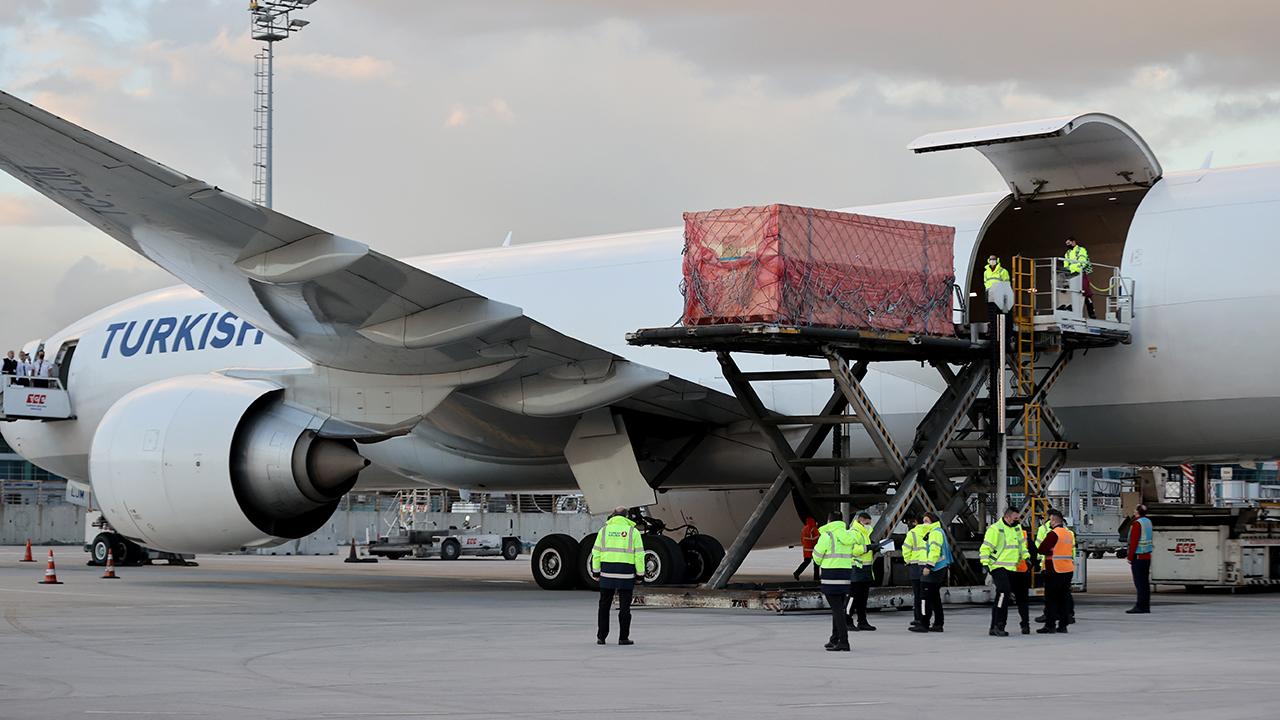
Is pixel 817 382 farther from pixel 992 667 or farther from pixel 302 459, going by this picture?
pixel 992 667

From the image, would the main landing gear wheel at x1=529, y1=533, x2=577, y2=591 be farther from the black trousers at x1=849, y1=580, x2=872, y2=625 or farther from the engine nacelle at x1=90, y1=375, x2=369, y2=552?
the black trousers at x1=849, y1=580, x2=872, y2=625

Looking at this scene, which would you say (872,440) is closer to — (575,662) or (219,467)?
(575,662)

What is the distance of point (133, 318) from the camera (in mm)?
24375

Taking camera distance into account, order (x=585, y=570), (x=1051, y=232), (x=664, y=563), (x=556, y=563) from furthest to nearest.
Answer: (x=556, y=563) → (x=585, y=570) → (x=1051, y=232) → (x=664, y=563)

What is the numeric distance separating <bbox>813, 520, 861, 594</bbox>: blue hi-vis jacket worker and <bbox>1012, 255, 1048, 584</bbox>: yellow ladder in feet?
16.1

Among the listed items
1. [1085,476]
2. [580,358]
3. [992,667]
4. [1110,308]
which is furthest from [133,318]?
[1085,476]

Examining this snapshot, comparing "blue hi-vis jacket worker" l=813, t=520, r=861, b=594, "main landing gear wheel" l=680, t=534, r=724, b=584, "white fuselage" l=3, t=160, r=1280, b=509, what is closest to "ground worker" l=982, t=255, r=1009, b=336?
"white fuselage" l=3, t=160, r=1280, b=509

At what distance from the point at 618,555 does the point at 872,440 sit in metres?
5.50

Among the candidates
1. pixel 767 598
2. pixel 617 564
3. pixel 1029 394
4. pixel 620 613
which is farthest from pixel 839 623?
pixel 1029 394

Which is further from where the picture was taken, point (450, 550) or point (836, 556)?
point (450, 550)

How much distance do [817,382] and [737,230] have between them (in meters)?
3.82

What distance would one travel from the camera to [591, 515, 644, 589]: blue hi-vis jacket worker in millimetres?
13016

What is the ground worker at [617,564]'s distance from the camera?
1289cm

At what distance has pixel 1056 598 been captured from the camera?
14188 millimetres
